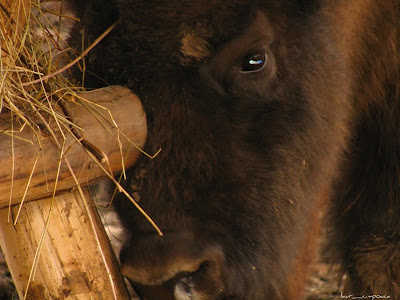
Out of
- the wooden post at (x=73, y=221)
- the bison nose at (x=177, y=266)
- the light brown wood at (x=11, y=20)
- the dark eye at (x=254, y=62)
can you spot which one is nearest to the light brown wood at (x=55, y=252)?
the wooden post at (x=73, y=221)

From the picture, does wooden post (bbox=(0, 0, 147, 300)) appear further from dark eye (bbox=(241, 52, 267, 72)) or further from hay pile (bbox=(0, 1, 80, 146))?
dark eye (bbox=(241, 52, 267, 72))

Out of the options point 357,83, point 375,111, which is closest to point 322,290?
point 375,111

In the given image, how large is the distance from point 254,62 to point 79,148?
1.88 feet

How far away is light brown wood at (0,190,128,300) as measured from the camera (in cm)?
154

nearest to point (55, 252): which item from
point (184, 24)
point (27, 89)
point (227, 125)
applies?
point (27, 89)

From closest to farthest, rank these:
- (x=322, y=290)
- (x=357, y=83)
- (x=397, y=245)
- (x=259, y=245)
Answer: (x=259, y=245) → (x=357, y=83) → (x=397, y=245) → (x=322, y=290)

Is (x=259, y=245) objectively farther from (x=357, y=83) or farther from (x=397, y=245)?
(x=397, y=245)

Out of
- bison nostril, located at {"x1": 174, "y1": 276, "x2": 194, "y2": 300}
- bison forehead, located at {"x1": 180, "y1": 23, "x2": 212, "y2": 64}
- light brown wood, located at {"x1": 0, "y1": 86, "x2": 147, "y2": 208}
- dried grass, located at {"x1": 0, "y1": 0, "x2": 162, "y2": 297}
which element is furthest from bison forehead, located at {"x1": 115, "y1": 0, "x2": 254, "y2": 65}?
bison nostril, located at {"x1": 174, "y1": 276, "x2": 194, "y2": 300}

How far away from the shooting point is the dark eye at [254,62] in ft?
5.68

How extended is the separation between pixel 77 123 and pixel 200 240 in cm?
47

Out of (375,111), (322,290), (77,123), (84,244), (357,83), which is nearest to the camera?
(77,123)

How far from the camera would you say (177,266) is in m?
1.64

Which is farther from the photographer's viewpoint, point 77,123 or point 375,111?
point 375,111

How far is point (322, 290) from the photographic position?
12.0 feet
